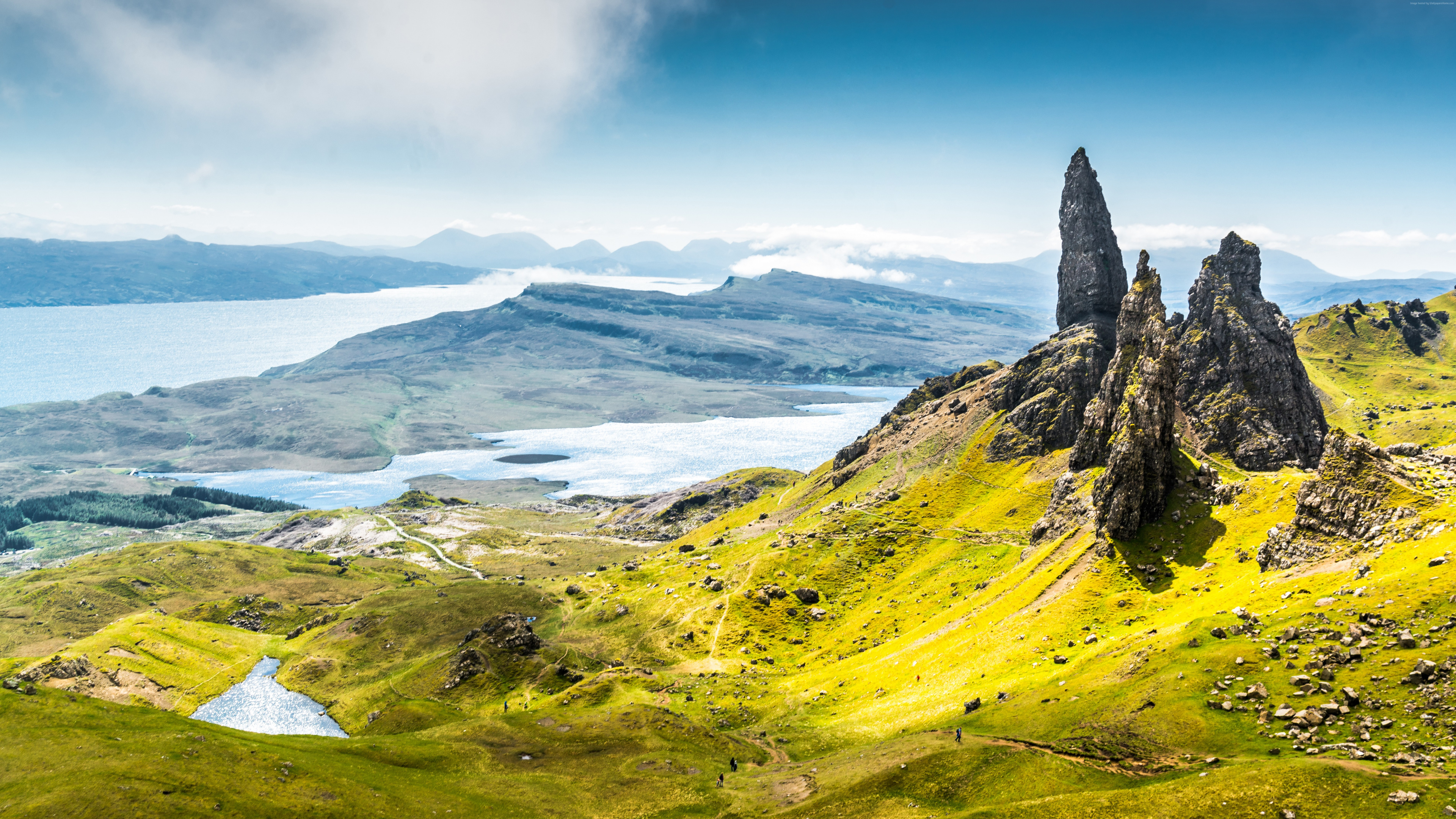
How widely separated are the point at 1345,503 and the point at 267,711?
193437mm

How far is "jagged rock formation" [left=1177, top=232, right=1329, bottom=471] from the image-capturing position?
151 metres

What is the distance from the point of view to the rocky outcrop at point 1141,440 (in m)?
119

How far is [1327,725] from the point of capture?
6303 cm

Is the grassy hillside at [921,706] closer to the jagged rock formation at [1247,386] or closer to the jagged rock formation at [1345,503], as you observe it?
the jagged rock formation at [1345,503]

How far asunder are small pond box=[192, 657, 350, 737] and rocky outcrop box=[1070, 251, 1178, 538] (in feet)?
481

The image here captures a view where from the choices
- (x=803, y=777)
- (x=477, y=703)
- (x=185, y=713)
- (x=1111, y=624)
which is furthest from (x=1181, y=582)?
(x=185, y=713)

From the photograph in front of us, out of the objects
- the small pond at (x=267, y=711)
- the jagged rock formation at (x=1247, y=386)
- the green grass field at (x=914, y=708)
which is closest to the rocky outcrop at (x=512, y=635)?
the green grass field at (x=914, y=708)

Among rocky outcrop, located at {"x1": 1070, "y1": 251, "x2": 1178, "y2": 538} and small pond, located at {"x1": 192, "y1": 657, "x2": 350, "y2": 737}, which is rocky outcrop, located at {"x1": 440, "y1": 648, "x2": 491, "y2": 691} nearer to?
small pond, located at {"x1": 192, "y1": 657, "x2": 350, "y2": 737}

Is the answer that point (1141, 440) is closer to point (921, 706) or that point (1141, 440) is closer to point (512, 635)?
point (921, 706)

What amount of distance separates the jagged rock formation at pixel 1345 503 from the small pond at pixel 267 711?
160363mm

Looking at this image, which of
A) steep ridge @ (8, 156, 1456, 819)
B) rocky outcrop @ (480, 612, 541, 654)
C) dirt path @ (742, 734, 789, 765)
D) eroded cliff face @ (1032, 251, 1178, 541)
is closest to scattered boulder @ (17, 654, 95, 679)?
steep ridge @ (8, 156, 1456, 819)

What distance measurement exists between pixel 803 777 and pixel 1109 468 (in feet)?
230

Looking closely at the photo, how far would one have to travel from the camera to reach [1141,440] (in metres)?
119

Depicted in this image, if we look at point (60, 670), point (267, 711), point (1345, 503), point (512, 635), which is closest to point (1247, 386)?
point (1345, 503)
